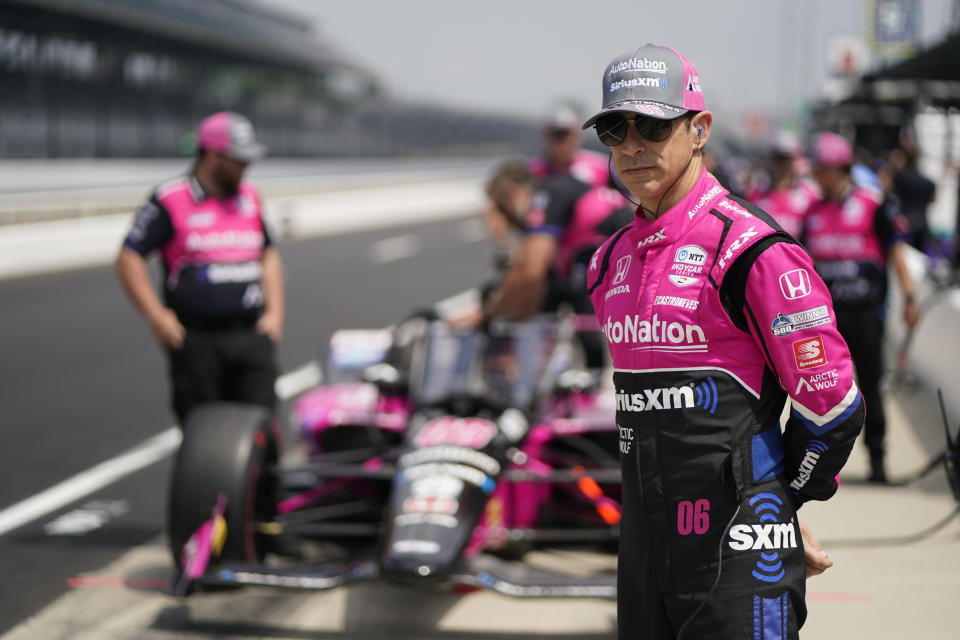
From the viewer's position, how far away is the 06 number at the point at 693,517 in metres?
2.54

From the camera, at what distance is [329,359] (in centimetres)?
679

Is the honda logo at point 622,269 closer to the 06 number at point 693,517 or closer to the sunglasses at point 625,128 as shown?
the sunglasses at point 625,128

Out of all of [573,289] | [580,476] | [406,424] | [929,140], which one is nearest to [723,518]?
[580,476]

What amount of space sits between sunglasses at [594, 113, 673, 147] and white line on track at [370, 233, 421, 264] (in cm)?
1816

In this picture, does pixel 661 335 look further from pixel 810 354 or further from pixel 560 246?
pixel 560 246

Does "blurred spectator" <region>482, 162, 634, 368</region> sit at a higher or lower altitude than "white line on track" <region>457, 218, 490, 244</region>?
higher

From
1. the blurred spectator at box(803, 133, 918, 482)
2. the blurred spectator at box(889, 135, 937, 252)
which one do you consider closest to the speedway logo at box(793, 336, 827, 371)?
the blurred spectator at box(803, 133, 918, 482)

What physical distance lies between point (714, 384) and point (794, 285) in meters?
0.27

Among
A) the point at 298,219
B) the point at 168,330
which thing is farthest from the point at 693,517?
the point at 298,219

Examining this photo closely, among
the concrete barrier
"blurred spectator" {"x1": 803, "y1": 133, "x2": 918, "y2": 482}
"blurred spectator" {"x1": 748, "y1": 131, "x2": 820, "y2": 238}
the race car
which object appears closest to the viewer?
the race car

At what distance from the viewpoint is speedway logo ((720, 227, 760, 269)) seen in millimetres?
2500

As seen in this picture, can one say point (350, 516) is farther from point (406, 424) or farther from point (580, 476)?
point (580, 476)

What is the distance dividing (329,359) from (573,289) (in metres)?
1.72

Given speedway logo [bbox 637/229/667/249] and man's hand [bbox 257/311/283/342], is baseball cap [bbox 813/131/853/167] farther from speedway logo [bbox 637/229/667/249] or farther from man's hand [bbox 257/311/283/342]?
speedway logo [bbox 637/229/667/249]
